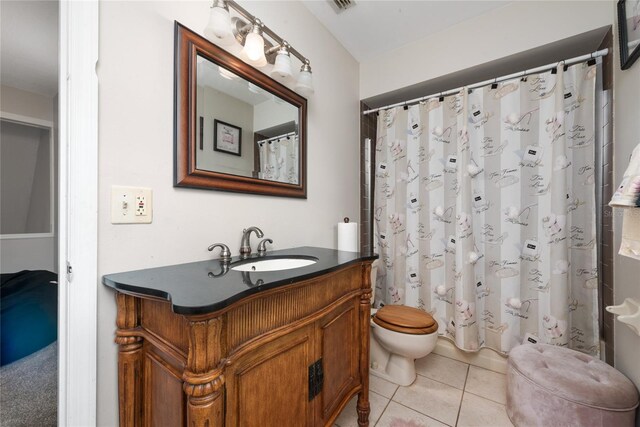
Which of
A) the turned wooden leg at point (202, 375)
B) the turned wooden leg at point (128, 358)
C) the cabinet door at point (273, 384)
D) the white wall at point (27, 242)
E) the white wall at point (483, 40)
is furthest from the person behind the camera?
the white wall at point (27, 242)

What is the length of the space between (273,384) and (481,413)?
1304mm

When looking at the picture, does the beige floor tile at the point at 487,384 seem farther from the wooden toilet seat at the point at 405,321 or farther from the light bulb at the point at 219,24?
the light bulb at the point at 219,24

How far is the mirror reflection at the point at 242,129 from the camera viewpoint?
1.00 m

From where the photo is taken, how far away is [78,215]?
70 centimetres

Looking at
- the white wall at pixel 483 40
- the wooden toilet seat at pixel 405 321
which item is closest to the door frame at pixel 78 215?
the wooden toilet seat at pixel 405 321

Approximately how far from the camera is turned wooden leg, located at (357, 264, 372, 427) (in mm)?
1172

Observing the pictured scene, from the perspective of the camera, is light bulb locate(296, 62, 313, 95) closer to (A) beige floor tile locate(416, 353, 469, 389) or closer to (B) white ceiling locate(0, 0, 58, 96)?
(B) white ceiling locate(0, 0, 58, 96)

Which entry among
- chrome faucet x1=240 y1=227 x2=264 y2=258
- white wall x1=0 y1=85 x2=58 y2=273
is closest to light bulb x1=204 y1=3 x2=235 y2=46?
chrome faucet x1=240 y1=227 x2=264 y2=258

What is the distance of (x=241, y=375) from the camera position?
0.65 m

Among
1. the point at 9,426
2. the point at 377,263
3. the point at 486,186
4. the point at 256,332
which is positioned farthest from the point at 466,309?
the point at 9,426

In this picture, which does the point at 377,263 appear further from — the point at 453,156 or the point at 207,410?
the point at 207,410

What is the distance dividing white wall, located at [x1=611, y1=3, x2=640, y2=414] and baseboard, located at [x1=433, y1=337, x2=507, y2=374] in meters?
0.57

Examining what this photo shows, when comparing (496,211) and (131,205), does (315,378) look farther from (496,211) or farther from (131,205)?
(496,211)

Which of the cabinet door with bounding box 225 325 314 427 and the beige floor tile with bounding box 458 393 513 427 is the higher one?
the cabinet door with bounding box 225 325 314 427
